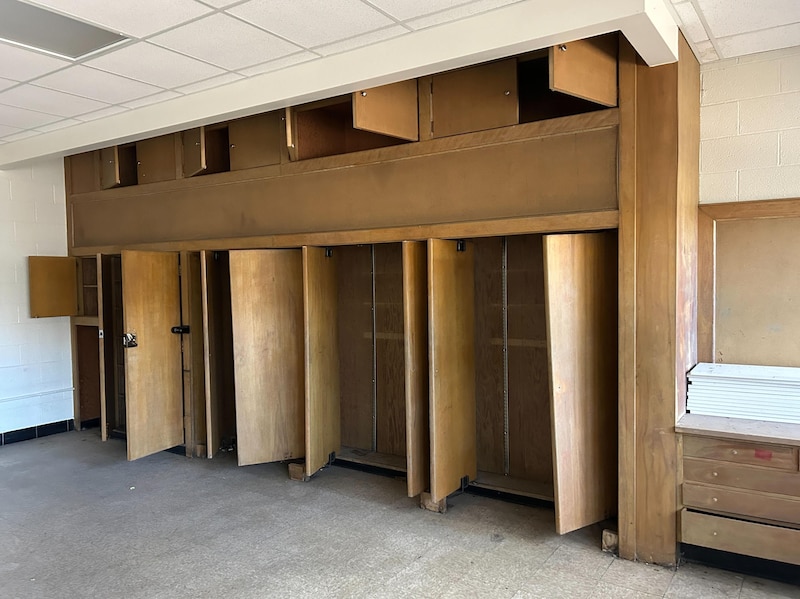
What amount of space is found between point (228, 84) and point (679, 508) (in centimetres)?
346

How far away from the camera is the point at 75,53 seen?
3143mm

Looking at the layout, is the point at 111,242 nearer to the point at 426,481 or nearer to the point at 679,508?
the point at 426,481

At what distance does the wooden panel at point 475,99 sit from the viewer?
3352mm

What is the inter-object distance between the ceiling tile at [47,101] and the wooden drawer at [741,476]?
419 cm

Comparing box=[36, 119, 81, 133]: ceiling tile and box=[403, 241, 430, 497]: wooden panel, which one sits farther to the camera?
box=[36, 119, 81, 133]: ceiling tile

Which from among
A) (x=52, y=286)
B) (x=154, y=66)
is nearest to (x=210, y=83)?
(x=154, y=66)

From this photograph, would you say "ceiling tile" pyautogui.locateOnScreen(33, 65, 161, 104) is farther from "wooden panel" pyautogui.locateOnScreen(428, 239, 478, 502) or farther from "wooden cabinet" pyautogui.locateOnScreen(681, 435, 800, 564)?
"wooden cabinet" pyautogui.locateOnScreen(681, 435, 800, 564)

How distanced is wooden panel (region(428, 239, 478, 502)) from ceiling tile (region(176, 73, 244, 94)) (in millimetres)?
1515

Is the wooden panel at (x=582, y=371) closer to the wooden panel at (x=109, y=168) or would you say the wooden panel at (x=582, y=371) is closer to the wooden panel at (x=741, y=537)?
the wooden panel at (x=741, y=537)

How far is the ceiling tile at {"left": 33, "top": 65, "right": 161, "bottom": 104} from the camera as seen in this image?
3.46 m

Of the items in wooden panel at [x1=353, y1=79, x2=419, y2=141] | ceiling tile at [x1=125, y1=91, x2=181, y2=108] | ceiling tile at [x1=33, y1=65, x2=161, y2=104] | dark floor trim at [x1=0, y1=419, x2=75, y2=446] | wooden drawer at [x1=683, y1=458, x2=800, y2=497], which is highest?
ceiling tile at [x1=125, y1=91, x2=181, y2=108]

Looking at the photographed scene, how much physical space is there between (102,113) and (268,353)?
6.75 feet

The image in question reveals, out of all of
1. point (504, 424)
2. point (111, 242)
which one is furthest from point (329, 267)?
point (111, 242)

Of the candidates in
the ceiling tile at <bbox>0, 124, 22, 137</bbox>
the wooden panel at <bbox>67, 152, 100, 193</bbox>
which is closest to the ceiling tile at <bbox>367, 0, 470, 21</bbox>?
the ceiling tile at <bbox>0, 124, 22, 137</bbox>
